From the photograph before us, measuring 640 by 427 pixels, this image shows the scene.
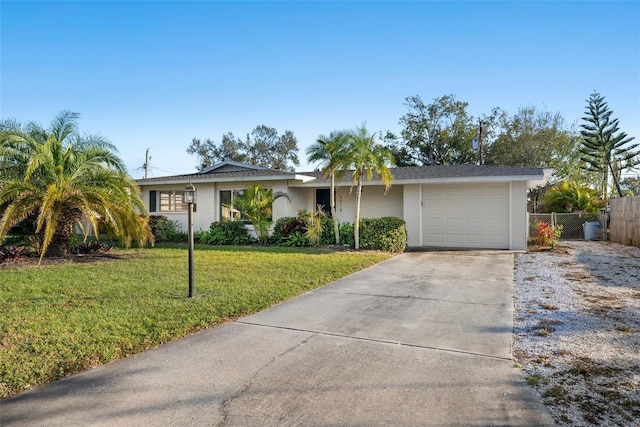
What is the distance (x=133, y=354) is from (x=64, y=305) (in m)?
2.39

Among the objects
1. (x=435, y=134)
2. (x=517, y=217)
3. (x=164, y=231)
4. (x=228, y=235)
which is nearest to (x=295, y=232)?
(x=228, y=235)

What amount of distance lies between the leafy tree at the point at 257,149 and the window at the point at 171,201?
27861 millimetres

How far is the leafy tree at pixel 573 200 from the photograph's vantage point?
20.0m

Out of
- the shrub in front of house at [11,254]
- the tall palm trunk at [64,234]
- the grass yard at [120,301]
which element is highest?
the tall palm trunk at [64,234]

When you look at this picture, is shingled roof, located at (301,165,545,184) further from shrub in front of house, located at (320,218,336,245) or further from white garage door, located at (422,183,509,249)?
shrub in front of house, located at (320,218,336,245)

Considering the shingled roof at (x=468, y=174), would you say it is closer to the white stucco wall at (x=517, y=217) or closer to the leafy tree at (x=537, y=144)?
the white stucco wall at (x=517, y=217)

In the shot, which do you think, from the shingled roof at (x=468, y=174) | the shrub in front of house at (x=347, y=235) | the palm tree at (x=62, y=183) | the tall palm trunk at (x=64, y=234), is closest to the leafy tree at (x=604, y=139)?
the shingled roof at (x=468, y=174)

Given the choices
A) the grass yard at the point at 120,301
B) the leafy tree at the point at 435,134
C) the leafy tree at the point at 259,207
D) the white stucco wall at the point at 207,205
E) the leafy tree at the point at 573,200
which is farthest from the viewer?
the leafy tree at the point at 435,134

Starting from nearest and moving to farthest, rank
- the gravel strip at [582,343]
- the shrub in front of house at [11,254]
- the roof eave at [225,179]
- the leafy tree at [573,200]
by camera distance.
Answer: the gravel strip at [582,343] < the shrub in front of house at [11,254] < the roof eave at [225,179] < the leafy tree at [573,200]

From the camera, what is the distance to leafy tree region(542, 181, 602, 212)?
2005 cm

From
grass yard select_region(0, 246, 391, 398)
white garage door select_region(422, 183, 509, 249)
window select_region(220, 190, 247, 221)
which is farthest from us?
window select_region(220, 190, 247, 221)

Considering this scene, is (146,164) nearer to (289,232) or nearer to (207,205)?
(207,205)

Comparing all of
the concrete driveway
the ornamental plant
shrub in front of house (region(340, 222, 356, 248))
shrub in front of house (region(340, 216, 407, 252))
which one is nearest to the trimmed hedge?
shrub in front of house (region(340, 216, 407, 252))

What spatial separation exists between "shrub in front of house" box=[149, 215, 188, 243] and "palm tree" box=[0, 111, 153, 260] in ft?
16.2
